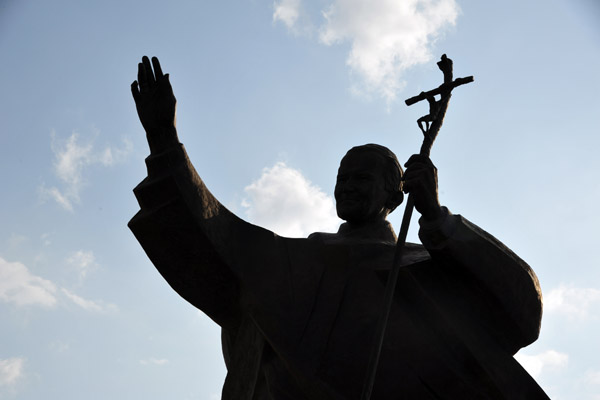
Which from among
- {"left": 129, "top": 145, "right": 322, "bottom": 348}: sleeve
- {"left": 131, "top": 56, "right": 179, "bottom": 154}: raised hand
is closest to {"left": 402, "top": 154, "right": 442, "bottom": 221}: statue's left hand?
{"left": 129, "top": 145, "right": 322, "bottom": 348}: sleeve

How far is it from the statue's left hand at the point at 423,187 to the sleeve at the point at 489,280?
3.3 inches

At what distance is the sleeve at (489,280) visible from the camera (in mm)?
4805

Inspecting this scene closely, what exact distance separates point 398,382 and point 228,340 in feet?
4.66

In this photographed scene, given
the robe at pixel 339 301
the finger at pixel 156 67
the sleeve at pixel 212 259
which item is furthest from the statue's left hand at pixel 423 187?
the finger at pixel 156 67

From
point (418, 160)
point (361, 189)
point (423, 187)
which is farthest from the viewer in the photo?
point (361, 189)

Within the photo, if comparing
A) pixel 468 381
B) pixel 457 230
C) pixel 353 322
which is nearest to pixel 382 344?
pixel 353 322

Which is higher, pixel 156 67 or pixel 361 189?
pixel 156 67

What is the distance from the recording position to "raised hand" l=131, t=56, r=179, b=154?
5.05 m

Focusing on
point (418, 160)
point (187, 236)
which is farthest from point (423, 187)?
point (187, 236)

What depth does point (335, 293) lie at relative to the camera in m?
5.09

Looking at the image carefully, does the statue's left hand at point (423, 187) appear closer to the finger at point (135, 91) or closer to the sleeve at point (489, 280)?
the sleeve at point (489, 280)

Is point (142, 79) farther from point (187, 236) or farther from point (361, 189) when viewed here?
point (361, 189)

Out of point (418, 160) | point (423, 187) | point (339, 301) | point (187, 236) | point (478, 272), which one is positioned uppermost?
point (418, 160)

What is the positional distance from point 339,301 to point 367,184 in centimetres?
98
